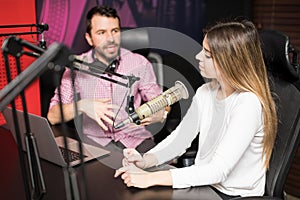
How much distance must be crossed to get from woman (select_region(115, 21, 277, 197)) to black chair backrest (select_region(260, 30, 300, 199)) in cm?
5

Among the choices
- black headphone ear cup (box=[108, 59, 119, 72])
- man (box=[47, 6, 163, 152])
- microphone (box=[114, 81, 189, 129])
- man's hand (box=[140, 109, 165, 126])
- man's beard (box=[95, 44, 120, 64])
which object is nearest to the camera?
microphone (box=[114, 81, 189, 129])

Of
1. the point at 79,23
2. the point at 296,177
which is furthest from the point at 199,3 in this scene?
the point at 296,177

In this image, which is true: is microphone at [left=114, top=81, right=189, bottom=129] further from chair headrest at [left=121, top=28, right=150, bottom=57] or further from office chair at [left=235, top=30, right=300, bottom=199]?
chair headrest at [left=121, top=28, right=150, bottom=57]

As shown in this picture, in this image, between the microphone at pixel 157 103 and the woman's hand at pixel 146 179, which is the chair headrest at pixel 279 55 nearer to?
the microphone at pixel 157 103

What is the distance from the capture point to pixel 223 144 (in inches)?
46.6

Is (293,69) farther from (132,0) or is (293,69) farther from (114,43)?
(132,0)

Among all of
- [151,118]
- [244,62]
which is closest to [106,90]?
[151,118]

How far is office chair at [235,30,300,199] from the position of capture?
134cm

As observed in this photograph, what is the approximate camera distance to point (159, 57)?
96.4 inches

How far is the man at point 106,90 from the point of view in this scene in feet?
5.45

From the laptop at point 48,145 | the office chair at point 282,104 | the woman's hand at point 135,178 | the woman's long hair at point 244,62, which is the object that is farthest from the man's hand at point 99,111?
the office chair at point 282,104

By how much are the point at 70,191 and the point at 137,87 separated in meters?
1.41

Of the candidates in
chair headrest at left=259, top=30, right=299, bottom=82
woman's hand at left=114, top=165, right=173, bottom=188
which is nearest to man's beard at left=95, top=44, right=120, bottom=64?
chair headrest at left=259, top=30, right=299, bottom=82

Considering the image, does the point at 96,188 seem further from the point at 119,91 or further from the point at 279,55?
the point at 119,91
